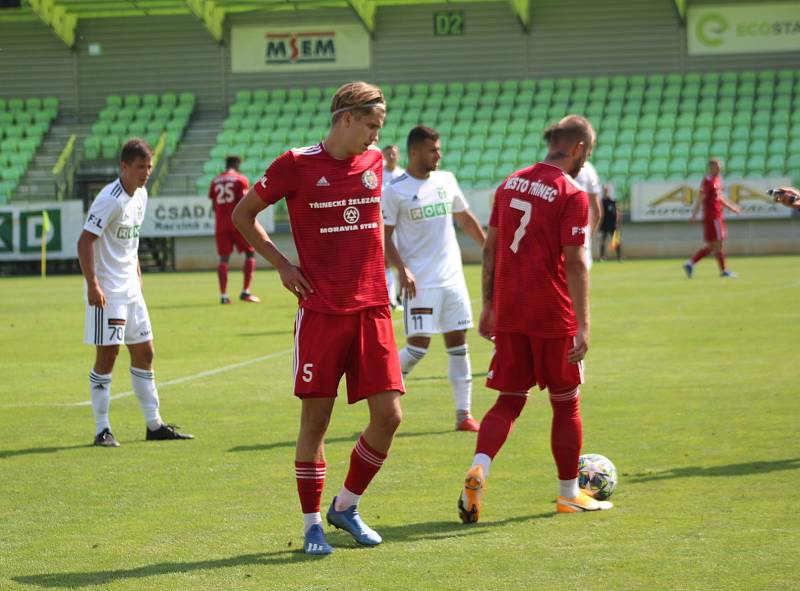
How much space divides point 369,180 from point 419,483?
222 centimetres

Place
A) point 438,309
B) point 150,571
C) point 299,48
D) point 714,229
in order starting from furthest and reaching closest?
point 299,48 → point 714,229 → point 438,309 → point 150,571

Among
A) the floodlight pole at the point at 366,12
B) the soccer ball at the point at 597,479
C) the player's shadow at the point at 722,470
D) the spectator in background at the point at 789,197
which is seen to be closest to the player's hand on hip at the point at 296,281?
the soccer ball at the point at 597,479

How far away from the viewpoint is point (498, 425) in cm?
685

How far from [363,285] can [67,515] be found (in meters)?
2.13

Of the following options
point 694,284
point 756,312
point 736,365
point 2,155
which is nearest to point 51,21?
point 2,155

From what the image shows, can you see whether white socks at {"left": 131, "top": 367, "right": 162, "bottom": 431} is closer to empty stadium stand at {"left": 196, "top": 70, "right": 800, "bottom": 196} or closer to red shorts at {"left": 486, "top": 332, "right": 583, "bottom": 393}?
red shorts at {"left": 486, "top": 332, "right": 583, "bottom": 393}

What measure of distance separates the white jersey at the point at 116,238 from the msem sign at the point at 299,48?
34.6 metres

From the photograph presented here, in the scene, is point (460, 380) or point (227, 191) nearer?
point (460, 380)

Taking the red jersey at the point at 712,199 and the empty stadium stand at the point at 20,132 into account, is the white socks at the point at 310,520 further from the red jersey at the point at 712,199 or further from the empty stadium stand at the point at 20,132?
the empty stadium stand at the point at 20,132

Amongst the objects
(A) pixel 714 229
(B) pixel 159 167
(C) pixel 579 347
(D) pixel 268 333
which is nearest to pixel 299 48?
Answer: (B) pixel 159 167

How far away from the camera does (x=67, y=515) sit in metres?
7.00

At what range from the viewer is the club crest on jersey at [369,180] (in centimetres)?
610

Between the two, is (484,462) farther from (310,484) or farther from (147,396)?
(147,396)

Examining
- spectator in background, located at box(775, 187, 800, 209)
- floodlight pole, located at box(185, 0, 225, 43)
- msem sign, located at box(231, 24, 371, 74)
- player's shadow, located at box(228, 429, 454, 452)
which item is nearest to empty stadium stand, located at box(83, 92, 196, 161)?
floodlight pole, located at box(185, 0, 225, 43)
